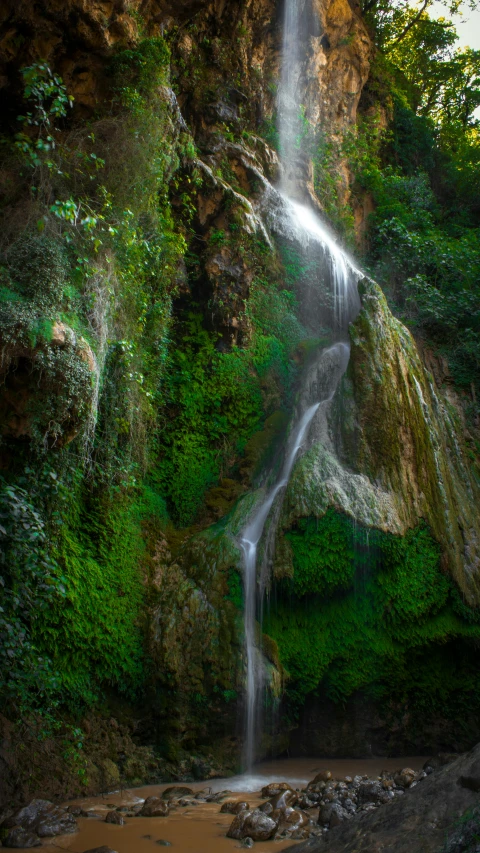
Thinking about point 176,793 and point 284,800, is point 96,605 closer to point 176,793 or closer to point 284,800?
point 176,793

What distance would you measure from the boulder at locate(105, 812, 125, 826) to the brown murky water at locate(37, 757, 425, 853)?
0.16ft

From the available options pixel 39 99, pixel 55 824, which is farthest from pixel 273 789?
pixel 39 99

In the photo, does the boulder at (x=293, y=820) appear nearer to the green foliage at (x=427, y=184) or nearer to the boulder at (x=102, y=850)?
the boulder at (x=102, y=850)

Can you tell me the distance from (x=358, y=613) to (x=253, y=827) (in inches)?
144

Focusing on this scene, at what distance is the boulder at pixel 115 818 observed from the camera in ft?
16.5

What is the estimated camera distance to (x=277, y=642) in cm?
789

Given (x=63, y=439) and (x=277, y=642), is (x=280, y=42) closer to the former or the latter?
(x=63, y=439)

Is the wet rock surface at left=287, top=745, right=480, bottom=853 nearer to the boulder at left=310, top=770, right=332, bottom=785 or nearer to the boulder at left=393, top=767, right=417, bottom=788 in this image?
the boulder at left=310, top=770, right=332, bottom=785

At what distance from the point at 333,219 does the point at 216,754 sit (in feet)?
43.2

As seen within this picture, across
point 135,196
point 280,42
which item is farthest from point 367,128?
point 135,196

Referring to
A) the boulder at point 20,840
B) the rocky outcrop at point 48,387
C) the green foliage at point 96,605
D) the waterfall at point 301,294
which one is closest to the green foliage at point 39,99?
the rocky outcrop at point 48,387

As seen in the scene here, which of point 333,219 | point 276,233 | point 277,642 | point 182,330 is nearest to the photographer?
point 277,642

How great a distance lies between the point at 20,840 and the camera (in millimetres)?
4539

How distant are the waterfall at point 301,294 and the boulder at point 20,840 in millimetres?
3097
